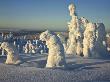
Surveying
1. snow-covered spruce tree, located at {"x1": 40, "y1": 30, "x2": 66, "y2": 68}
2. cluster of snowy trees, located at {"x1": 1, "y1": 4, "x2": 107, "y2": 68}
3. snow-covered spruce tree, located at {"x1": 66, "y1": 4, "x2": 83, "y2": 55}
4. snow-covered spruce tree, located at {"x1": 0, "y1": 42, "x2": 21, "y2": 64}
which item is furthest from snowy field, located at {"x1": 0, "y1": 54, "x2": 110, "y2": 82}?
snow-covered spruce tree, located at {"x1": 66, "y1": 4, "x2": 83, "y2": 55}

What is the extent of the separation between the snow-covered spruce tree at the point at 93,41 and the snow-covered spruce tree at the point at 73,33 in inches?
76.9

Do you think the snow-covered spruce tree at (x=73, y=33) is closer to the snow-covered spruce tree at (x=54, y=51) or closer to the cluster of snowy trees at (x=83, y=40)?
the cluster of snowy trees at (x=83, y=40)

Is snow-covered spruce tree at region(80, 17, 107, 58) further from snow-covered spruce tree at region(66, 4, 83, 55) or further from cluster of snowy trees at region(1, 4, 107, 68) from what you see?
snow-covered spruce tree at region(66, 4, 83, 55)

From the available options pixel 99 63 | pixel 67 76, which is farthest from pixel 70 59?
pixel 67 76

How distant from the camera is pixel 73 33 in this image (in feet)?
130

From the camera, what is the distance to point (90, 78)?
20.7 meters

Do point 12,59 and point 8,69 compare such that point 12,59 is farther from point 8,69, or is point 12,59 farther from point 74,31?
point 74,31

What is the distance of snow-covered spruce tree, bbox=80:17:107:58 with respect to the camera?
36.0m

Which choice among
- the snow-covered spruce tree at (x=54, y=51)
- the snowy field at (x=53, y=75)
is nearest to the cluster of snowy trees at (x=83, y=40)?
the snow-covered spruce tree at (x=54, y=51)

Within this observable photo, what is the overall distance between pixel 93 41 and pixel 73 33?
413cm

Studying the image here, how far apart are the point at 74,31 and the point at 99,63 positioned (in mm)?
11995

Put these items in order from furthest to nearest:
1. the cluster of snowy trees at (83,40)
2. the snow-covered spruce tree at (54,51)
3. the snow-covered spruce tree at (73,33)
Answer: the snow-covered spruce tree at (73,33) → the cluster of snowy trees at (83,40) → the snow-covered spruce tree at (54,51)

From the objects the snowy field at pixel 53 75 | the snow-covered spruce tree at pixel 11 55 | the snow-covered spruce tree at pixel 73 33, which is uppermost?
the snow-covered spruce tree at pixel 73 33

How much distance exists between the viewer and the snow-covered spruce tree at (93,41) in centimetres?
3597
